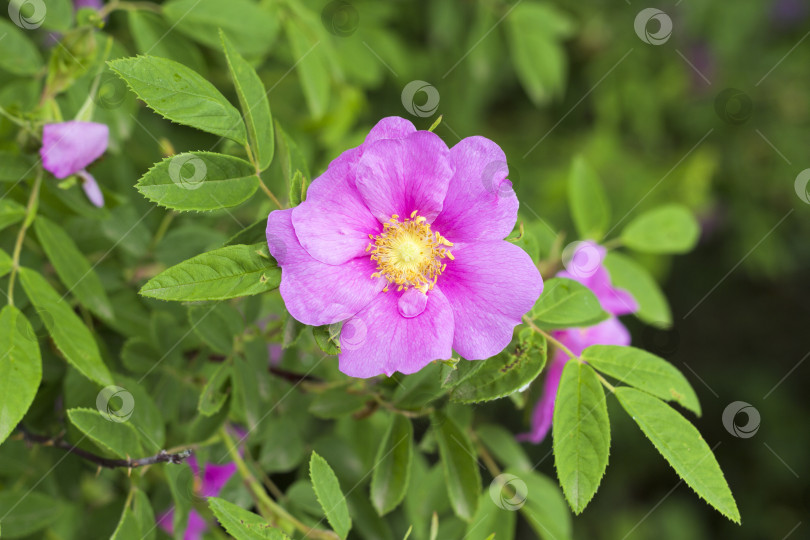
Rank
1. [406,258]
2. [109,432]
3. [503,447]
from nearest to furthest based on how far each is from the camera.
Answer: [406,258], [109,432], [503,447]

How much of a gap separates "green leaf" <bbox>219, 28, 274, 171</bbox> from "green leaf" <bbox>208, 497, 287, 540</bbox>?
0.49 metres

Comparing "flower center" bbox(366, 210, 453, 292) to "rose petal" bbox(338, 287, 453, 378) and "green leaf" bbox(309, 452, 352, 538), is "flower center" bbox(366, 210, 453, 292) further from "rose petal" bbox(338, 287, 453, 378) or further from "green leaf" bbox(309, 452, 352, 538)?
"green leaf" bbox(309, 452, 352, 538)

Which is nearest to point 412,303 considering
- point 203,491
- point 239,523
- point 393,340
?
point 393,340

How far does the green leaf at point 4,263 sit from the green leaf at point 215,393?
375mm

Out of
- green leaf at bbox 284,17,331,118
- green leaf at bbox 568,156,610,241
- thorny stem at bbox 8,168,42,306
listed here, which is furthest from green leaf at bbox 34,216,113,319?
green leaf at bbox 568,156,610,241

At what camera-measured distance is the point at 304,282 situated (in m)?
0.96

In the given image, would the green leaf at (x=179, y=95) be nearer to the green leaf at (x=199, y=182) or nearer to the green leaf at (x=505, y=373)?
the green leaf at (x=199, y=182)

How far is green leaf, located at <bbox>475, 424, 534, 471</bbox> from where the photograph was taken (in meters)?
1.64

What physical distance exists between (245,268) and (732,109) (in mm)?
2569

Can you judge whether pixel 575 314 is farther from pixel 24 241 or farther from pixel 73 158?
pixel 24 241

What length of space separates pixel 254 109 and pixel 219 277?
30 centimetres

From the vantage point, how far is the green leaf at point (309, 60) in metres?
1.76

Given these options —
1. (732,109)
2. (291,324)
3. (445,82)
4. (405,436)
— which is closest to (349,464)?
(405,436)

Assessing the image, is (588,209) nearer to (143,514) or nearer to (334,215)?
(334,215)
